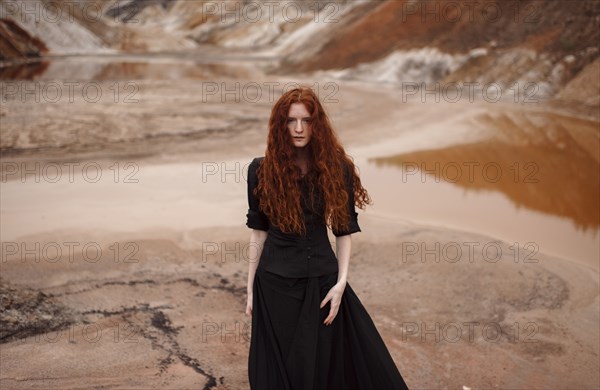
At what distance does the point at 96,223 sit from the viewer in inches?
372

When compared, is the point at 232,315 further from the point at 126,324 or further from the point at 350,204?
the point at 350,204

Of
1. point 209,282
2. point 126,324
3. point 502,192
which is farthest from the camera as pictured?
point 502,192

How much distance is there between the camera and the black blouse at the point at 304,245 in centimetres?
331

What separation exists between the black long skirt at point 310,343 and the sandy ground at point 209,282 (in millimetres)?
1805

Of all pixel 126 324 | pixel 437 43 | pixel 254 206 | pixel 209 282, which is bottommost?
pixel 126 324

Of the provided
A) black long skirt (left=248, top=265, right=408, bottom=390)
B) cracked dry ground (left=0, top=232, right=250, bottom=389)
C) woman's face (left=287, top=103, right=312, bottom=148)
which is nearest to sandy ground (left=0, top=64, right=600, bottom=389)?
cracked dry ground (left=0, top=232, right=250, bottom=389)

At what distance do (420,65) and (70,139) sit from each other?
61.5 feet

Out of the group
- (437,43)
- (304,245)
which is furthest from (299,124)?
(437,43)

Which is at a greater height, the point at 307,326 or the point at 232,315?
the point at 307,326

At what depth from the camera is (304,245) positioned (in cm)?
333

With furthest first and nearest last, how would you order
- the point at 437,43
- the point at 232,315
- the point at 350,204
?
the point at 437,43, the point at 232,315, the point at 350,204

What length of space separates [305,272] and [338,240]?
34 cm

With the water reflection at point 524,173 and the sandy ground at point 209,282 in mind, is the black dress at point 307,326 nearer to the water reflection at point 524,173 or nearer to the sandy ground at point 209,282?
the sandy ground at point 209,282

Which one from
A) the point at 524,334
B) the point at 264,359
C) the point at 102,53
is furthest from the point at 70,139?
the point at 102,53
